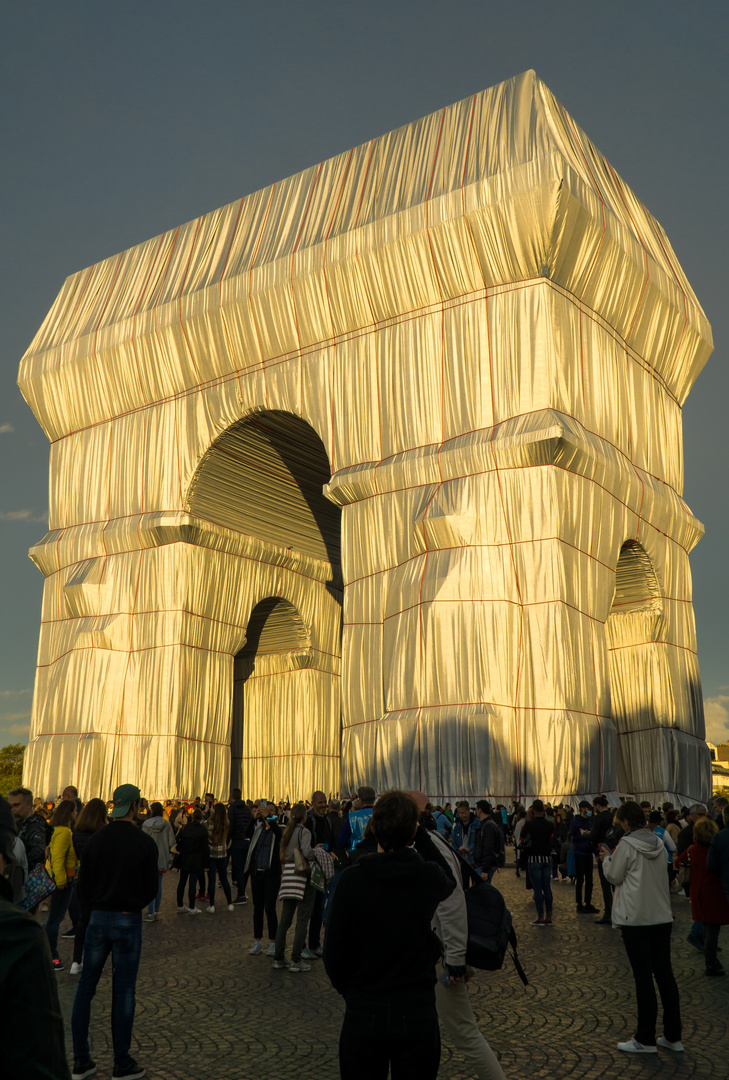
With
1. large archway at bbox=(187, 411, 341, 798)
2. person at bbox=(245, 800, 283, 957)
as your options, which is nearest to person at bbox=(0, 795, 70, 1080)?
person at bbox=(245, 800, 283, 957)

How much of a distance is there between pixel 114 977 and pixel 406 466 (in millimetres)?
18108

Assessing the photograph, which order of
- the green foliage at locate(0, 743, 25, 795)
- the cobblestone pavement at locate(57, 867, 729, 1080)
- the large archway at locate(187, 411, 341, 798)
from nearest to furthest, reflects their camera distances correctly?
the cobblestone pavement at locate(57, 867, 729, 1080) → the large archway at locate(187, 411, 341, 798) → the green foliage at locate(0, 743, 25, 795)

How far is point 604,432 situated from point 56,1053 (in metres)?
23.4

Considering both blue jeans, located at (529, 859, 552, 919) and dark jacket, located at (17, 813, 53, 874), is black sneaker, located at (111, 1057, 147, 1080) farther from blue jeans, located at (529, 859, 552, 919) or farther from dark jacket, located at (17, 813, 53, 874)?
blue jeans, located at (529, 859, 552, 919)

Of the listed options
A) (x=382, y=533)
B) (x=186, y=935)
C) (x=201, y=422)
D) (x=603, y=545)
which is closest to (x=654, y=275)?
(x=603, y=545)

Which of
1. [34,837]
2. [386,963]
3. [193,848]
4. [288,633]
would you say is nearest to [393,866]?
[386,963]

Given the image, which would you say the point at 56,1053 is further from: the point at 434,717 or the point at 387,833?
the point at 434,717

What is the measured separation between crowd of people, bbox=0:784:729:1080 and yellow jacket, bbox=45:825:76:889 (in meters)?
0.01

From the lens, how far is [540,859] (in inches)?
442

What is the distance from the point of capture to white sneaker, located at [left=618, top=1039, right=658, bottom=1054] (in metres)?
5.98

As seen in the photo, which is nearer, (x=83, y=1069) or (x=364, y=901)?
(x=364, y=901)

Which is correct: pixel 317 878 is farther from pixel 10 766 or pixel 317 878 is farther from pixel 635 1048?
pixel 10 766

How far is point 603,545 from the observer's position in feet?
75.6

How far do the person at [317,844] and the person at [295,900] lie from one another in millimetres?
205
